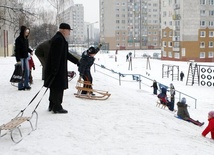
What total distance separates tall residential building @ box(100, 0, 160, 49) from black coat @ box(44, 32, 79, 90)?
310 ft

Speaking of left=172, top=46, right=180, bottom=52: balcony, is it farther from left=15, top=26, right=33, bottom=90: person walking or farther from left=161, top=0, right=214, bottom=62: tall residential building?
left=15, top=26, right=33, bottom=90: person walking

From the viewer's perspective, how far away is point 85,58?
9297 mm

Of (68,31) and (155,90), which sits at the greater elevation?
(68,31)

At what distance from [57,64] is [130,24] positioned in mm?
100797

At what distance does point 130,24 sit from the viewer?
105312mm

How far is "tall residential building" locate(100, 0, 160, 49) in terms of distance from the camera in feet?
334

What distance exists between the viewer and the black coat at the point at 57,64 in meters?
6.40

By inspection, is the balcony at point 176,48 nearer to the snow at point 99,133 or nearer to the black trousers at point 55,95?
the snow at point 99,133

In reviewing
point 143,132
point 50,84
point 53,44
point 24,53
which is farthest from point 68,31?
point 24,53

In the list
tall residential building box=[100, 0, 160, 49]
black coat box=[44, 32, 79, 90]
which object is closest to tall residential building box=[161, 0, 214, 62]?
tall residential building box=[100, 0, 160, 49]

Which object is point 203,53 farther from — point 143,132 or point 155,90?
point 143,132

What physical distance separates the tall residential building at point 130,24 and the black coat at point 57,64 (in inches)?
3717

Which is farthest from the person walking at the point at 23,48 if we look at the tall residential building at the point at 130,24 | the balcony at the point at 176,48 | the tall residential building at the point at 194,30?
the tall residential building at the point at 130,24

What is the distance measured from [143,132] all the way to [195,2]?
57.5 metres
